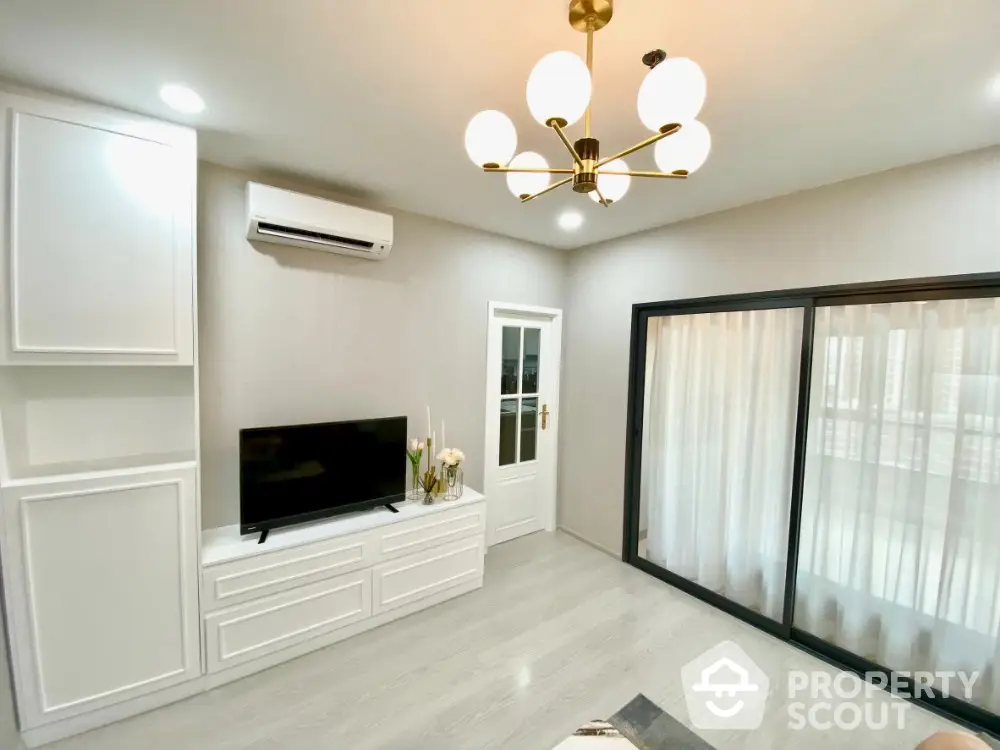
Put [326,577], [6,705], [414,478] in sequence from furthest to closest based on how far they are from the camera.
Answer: [414,478]
[326,577]
[6,705]

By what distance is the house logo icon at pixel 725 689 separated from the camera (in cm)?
199

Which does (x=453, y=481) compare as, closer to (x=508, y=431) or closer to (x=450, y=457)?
(x=450, y=457)

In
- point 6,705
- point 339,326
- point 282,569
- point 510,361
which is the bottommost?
point 6,705

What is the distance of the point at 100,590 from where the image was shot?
1828 millimetres

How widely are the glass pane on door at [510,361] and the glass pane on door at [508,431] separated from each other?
11 centimetres

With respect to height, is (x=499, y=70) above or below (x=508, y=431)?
above

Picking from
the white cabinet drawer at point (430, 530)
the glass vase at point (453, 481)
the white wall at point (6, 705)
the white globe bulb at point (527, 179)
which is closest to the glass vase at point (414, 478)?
the glass vase at point (453, 481)

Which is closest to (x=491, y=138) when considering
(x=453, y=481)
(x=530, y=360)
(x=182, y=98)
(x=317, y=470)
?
(x=182, y=98)

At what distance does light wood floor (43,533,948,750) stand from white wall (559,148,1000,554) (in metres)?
0.96

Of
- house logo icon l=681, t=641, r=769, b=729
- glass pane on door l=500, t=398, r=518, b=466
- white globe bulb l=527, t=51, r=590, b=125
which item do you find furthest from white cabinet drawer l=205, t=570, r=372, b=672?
white globe bulb l=527, t=51, r=590, b=125

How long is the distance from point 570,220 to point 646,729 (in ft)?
9.77

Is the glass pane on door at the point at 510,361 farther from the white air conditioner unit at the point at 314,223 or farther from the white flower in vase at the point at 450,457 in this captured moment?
the white air conditioner unit at the point at 314,223

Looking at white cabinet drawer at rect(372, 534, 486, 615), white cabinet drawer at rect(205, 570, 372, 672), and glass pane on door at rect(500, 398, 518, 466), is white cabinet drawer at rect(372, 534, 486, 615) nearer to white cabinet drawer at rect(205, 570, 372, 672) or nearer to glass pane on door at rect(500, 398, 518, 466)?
white cabinet drawer at rect(205, 570, 372, 672)

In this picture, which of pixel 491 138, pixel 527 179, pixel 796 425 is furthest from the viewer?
pixel 796 425
